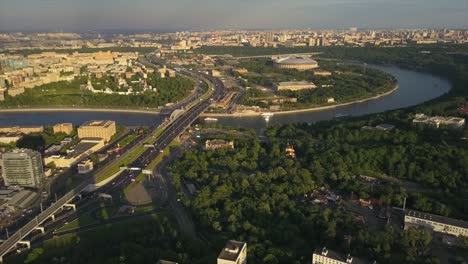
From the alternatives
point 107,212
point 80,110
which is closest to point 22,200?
point 107,212

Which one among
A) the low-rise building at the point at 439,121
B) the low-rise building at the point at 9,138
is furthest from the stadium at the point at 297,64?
the low-rise building at the point at 9,138

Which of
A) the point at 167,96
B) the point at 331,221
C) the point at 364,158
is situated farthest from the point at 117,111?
the point at 331,221

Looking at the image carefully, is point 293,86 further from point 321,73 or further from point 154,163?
point 154,163

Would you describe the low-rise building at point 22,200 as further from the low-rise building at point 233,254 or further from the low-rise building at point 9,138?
the low-rise building at point 233,254

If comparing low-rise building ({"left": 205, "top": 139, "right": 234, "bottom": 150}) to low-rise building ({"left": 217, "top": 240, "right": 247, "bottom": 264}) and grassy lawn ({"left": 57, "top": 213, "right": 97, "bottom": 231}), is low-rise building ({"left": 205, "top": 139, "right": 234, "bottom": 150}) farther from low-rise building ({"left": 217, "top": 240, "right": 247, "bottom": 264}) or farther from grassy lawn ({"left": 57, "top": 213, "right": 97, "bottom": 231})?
low-rise building ({"left": 217, "top": 240, "right": 247, "bottom": 264})

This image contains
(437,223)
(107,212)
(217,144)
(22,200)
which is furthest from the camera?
(217,144)

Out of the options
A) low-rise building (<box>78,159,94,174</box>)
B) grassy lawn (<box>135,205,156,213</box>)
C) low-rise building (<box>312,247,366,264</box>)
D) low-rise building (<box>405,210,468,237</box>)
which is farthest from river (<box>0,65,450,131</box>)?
low-rise building (<box>312,247,366,264</box>)

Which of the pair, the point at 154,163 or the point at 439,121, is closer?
the point at 154,163
